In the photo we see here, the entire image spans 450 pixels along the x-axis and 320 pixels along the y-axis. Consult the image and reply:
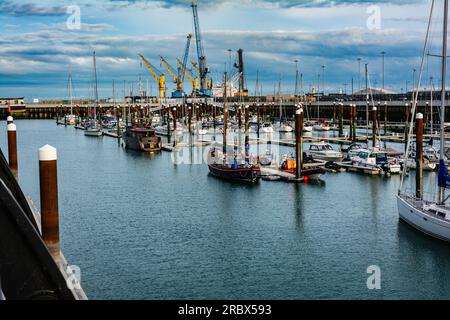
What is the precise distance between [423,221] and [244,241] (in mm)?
7539

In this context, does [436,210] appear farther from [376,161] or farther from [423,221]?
[376,161]

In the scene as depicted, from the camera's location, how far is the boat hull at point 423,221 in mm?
23189

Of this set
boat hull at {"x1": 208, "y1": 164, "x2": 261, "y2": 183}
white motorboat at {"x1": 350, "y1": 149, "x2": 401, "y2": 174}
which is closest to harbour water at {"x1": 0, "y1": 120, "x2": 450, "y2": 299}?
boat hull at {"x1": 208, "y1": 164, "x2": 261, "y2": 183}

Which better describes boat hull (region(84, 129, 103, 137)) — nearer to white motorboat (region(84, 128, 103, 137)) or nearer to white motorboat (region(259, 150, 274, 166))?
white motorboat (region(84, 128, 103, 137))

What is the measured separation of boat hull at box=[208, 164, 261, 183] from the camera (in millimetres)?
41500

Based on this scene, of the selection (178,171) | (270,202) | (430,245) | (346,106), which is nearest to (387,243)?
(430,245)

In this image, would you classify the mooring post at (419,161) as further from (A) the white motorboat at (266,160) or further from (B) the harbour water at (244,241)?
(A) the white motorboat at (266,160)

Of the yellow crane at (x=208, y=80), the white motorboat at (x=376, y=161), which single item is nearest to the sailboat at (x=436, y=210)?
the white motorboat at (x=376, y=161)

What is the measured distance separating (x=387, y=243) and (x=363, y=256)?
2.42m

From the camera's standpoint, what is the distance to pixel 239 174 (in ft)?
138
